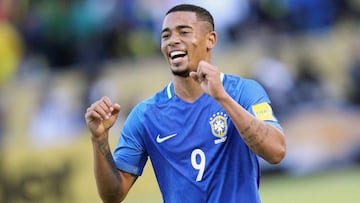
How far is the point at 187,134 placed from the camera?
6.88 m

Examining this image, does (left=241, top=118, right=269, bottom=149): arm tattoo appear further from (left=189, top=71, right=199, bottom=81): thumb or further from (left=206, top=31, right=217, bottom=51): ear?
(left=206, top=31, right=217, bottom=51): ear

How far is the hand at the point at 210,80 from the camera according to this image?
6262 millimetres

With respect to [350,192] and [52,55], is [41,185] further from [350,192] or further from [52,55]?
[350,192]

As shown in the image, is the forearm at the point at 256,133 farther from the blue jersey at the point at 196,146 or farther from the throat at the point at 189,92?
the throat at the point at 189,92

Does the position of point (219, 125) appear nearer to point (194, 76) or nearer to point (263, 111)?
point (263, 111)

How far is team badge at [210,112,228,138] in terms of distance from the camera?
6.76m

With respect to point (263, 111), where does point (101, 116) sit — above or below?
below

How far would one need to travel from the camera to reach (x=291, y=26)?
49.2 feet

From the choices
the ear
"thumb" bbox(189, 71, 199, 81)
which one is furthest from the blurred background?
"thumb" bbox(189, 71, 199, 81)

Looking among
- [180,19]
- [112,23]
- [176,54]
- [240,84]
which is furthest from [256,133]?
[112,23]

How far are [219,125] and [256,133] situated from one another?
550 mm

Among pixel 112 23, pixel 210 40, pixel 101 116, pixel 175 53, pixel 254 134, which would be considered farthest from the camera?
pixel 112 23

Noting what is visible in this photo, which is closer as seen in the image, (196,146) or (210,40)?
(196,146)

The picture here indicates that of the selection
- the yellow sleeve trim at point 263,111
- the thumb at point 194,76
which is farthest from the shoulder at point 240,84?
the thumb at point 194,76
